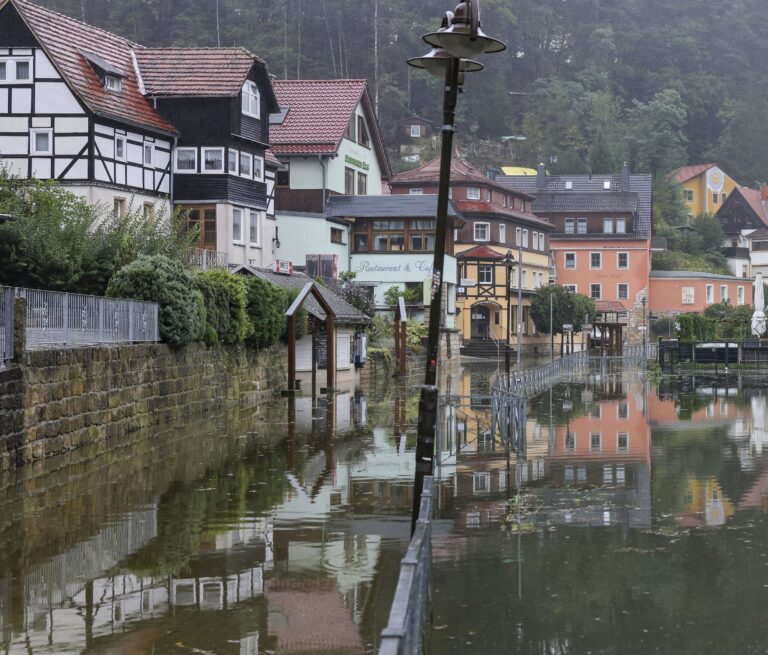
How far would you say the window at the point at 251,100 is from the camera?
47.5 meters

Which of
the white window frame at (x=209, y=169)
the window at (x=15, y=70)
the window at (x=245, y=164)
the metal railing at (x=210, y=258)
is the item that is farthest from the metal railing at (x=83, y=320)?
the window at (x=245, y=164)

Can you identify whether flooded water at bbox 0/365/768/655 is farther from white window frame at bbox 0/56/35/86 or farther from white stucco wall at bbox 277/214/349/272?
white stucco wall at bbox 277/214/349/272

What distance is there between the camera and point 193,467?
1898 centimetres

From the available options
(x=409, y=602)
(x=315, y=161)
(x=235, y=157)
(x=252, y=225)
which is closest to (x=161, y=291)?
(x=409, y=602)

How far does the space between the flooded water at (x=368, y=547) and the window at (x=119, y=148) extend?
2221 centimetres

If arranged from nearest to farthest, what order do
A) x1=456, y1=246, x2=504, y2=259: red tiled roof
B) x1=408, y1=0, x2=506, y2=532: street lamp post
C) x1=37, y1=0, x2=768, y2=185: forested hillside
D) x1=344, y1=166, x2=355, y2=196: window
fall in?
x1=408, y1=0, x2=506, y2=532: street lamp post
x1=344, y1=166, x2=355, y2=196: window
x1=456, y1=246, x2=504, y2=259: red tiled roof
x1=37, y1=0, x2=768, y2=185: forested hillside

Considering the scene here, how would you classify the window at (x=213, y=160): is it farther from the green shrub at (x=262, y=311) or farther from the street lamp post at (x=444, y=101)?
the street lamp post at (x=444, y=101)

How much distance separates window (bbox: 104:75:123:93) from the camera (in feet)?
144

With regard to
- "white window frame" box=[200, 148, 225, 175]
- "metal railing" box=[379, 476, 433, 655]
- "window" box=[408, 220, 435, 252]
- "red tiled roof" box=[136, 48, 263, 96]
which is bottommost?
"metal railing" box=[379, 476, 433, 655]

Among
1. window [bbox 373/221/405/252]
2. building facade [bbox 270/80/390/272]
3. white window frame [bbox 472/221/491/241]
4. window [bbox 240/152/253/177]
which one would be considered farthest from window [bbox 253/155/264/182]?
white window frame [bbox 472/221/491/241]

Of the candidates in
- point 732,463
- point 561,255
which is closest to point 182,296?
point 732,463

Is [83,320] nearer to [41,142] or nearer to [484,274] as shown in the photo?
[41,142]

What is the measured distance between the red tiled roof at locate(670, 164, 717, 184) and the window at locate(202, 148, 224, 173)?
105 meters

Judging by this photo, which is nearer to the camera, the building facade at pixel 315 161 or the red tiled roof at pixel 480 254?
the building facade at pixel 315 161
